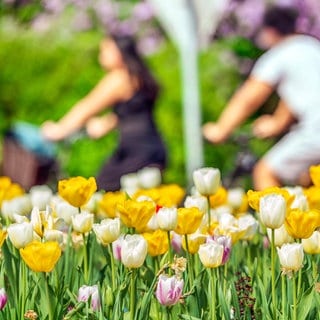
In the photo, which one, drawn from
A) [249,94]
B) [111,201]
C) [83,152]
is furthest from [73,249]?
[83,152]

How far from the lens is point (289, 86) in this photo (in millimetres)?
7660

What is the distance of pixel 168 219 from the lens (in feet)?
11.3

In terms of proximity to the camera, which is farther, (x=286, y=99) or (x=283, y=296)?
(x=286, y=99)

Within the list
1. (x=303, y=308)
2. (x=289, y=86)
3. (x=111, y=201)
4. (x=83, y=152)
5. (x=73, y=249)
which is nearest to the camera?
(x=303, y=308)

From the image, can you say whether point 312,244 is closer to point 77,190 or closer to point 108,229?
point 108,229

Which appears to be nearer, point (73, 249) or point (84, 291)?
point (84, 291)

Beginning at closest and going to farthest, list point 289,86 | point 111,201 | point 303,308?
1. point 303,308
2. point 111,201
3. point 289,86

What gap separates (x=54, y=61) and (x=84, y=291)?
329 inches

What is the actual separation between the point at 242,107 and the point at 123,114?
1.03m

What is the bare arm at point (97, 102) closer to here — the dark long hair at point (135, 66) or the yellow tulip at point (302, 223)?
the dark long hair at point (135, 66)

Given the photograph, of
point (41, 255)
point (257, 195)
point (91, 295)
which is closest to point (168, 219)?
point (257, 195)

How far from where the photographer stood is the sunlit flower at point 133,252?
318 centimetres

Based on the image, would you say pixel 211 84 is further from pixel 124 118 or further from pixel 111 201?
pixel 111 201

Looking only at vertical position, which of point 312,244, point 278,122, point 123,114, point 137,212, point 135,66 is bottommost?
point 312,244
